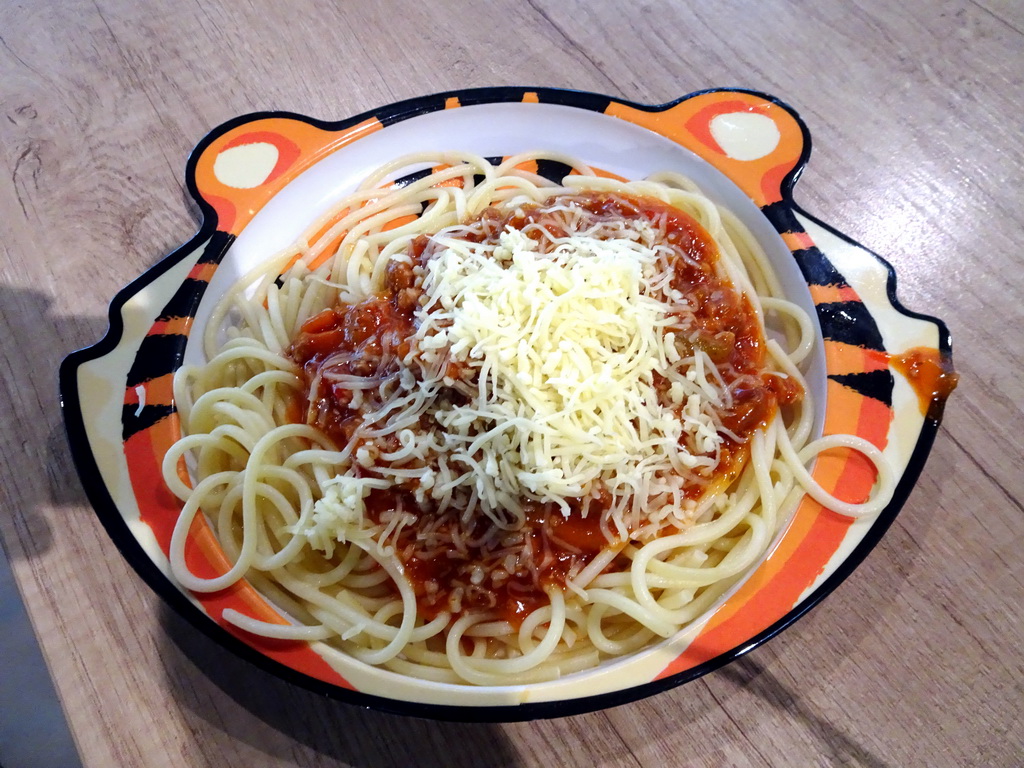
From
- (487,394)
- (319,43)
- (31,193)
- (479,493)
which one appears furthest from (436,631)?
(319,43)

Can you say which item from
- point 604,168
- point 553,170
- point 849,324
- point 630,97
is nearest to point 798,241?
point 849,324

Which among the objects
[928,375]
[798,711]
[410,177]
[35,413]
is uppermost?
[928,375]

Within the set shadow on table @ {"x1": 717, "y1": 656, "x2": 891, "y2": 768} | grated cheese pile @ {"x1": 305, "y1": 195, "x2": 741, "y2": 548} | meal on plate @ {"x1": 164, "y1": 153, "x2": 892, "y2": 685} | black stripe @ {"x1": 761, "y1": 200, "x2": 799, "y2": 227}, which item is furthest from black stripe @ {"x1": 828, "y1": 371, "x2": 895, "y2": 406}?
shadow on table @ {"x1": 717, "y1": 656, "x2": 891, "y2": 768}

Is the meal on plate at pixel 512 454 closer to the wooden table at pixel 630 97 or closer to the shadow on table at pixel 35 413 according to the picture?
the wooden table at pixel 630 97

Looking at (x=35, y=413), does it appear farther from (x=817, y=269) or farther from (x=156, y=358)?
(x=817, y=269)

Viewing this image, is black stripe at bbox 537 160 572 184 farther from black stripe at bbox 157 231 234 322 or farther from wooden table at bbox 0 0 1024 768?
black stripe at bbox 157 231 234 322

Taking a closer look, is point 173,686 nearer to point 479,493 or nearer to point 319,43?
point 479,493
